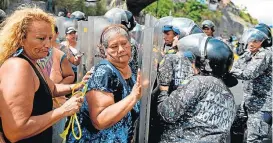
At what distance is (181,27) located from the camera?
15.8ft

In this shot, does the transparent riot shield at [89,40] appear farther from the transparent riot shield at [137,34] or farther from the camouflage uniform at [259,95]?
the camouflage uniform at [259,95]

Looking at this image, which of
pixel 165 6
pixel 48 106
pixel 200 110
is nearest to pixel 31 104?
pixel 48 106

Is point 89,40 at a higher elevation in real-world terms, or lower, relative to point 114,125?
higher

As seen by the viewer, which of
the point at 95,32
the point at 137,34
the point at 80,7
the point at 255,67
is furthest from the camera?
the point at 80,7

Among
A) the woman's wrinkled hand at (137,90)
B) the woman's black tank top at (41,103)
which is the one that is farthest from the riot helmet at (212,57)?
the woman's black tank top at (41,103)

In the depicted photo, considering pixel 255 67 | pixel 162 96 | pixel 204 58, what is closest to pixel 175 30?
pixel 255 67

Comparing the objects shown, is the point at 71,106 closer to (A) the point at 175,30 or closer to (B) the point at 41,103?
(B) the point at 41,103

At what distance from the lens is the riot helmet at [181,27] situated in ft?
15.2

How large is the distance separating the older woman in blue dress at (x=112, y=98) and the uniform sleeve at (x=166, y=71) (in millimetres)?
374

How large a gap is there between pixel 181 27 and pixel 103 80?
8.47ft

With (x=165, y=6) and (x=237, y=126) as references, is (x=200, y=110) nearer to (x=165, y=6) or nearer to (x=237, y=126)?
(x=237, y=126)

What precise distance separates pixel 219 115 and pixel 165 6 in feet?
132

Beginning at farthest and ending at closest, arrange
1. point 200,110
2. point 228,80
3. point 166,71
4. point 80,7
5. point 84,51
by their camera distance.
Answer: point 80,7 → point 84,51 → point 166,71 → point 228,80 → point 200,110

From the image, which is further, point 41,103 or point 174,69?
point 174,69
